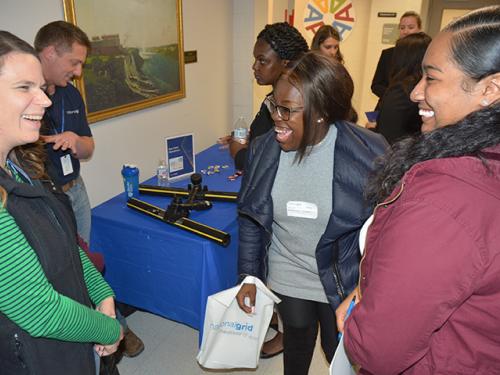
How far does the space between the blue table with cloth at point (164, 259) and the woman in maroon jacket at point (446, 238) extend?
1.14 meters

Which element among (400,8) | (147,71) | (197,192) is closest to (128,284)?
(197,192)

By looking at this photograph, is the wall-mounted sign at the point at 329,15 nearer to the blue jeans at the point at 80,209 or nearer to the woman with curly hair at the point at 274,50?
the woman with curly hair at the point at 274,50

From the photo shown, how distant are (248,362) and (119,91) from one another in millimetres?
1830

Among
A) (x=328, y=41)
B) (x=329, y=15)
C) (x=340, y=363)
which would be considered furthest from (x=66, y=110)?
(x=329, y=15)

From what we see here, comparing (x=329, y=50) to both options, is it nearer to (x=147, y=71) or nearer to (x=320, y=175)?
(x=147, y=71)

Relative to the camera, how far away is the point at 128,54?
8.47 ft

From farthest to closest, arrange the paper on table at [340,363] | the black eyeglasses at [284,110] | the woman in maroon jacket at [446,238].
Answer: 1. the black eyeglasses at [284,110]
2. the paper on table at [340,363]
3. the woman in maroon jacket at [446,238]

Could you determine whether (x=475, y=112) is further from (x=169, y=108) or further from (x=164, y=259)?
(x=169, y=108)

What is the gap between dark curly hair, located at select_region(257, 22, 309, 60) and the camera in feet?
7.70

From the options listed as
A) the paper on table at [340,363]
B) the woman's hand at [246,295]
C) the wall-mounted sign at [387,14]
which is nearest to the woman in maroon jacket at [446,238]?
the paper on table at [340,363]

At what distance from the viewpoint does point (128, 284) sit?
217 cm

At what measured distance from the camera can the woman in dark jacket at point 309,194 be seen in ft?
4.67

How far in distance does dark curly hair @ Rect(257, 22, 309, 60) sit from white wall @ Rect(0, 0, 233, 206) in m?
1.05

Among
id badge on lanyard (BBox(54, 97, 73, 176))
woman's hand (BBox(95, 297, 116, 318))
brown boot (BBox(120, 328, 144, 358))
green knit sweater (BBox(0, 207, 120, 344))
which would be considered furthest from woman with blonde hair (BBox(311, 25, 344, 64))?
green knit sweater (BBox(0, 207, 120, 344))
